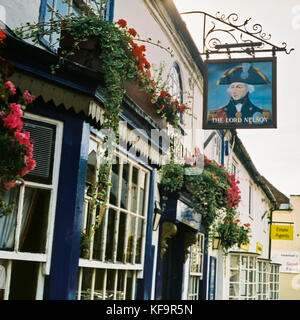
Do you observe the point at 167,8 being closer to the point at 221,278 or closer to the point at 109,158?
the point at 109,158

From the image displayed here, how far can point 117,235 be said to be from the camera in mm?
5227

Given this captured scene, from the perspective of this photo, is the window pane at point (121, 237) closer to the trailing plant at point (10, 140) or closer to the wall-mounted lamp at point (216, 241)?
the trailing plant at point (10, 140)

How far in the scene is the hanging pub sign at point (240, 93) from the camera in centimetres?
800

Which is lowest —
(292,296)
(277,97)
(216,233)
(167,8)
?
(292,296)

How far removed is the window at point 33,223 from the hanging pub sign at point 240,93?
176 inches

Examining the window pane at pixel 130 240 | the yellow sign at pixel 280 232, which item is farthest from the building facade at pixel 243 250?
the window pane at pixel 130 240

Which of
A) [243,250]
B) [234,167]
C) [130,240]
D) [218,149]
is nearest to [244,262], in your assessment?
[243,250]

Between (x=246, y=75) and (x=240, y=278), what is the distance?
8575 millimetres

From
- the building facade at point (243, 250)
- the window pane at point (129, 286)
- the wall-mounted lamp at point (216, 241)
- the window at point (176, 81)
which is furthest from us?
the building facade at point (243, 250)

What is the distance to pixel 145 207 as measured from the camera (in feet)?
19.7

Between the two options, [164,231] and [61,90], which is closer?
[61,90]
